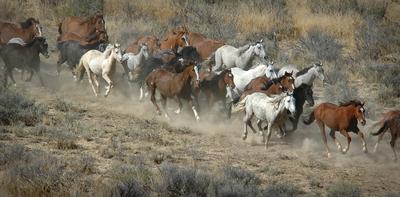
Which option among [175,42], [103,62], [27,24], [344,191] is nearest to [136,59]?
[103,62]

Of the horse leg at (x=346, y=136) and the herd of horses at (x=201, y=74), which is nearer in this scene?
the horse leg at (x=346, y=136)

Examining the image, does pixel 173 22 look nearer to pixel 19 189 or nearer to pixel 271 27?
pixel 271 27

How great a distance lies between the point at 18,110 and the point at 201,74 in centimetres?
495

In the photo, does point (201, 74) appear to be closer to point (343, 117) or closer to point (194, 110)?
point (194, 110)

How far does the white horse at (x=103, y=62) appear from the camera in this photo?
684 inches

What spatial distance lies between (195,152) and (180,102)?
4.08 m

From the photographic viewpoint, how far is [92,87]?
59.5 ft

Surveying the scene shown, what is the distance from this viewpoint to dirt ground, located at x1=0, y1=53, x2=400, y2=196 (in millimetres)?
11133

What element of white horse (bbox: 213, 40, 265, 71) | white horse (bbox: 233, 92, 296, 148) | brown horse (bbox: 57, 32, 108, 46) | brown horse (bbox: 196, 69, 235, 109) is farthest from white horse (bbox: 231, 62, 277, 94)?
brown horse (bbox: 57, 32, 108, 46)

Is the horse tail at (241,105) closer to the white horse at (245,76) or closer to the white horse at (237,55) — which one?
the white horse at (245,76)

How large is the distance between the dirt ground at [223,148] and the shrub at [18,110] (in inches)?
41.8

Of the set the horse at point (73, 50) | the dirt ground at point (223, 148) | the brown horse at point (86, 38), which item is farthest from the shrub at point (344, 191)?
the brown horse at point (86, 38)

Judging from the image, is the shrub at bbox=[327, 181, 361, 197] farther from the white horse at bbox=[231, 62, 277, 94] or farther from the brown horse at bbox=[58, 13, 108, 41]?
the brown horse at bbox=[58, 13, 108, 41]

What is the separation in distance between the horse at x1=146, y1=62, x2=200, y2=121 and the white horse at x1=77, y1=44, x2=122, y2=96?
145cm
